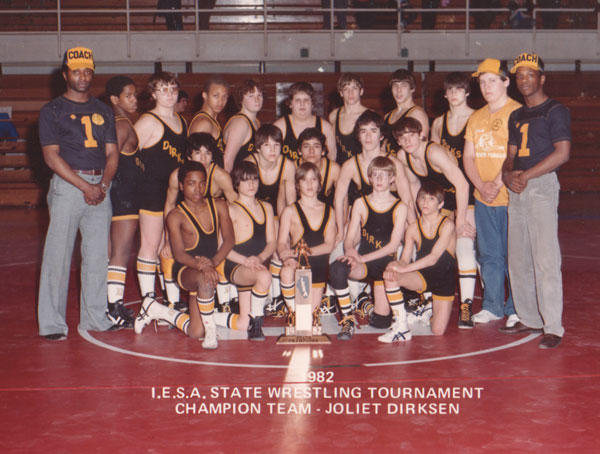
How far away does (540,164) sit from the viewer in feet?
17.2

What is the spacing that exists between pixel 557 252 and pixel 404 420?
211cm

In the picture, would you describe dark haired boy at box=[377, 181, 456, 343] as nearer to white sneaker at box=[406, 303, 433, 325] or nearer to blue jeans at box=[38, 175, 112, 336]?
white sneaker at box=[406, 303, 433, 325]

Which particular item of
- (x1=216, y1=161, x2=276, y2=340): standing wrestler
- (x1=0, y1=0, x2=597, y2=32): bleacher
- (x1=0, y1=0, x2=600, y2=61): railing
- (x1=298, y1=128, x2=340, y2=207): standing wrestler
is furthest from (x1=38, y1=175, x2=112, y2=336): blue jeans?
(x1=0, y1=0, x2=597, y2=32): bleacher

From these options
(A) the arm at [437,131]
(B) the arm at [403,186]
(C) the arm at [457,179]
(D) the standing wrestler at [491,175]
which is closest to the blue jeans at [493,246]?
(D) the standing wrestler at [491,175]

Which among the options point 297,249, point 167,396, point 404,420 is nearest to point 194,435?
point 167,396

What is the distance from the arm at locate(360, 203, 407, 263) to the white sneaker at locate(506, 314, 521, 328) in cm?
101

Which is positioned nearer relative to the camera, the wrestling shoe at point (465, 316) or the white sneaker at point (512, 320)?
the white sneaker at point (512, 320)

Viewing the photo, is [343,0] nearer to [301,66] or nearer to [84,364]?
[301,66]

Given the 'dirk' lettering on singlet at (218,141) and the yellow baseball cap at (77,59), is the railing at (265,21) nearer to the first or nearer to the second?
the 'dirk' lettering on singlet at (218,141)

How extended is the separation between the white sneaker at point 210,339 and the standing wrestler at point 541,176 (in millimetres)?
2253

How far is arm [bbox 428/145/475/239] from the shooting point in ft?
19.7

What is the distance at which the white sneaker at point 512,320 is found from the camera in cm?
581

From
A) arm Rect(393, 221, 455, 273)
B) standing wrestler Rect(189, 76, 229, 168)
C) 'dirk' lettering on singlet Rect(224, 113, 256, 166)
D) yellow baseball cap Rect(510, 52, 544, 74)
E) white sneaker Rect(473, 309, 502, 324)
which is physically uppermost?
yellow baseball cap Rect(510, 52, 544, 74)

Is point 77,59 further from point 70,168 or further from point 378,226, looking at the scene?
point 378,226
